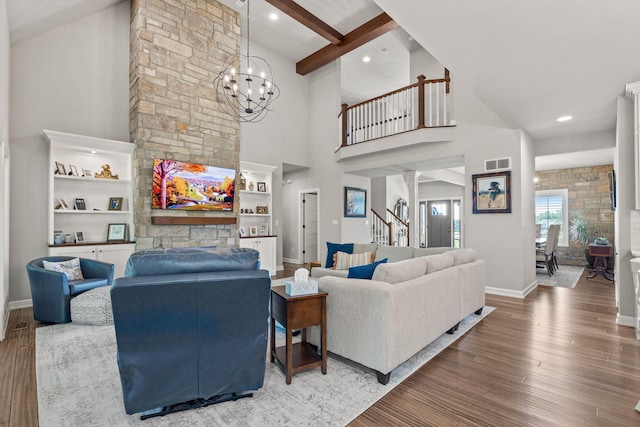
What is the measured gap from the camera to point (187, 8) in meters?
5.53

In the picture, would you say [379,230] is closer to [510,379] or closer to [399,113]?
[399,113]

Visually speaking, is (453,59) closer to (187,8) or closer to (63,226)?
(187,8)

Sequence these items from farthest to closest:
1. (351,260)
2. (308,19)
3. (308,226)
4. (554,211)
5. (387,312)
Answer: (308,226)
(554,211)
(308,19)
(351,260)
(387,312)

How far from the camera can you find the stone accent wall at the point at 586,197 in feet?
25.5

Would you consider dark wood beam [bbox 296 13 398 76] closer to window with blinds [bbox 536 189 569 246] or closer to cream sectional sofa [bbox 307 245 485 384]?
cream sectional sofa [bbox 307 245 485 384]

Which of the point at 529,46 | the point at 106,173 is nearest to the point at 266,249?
the point at 106,173

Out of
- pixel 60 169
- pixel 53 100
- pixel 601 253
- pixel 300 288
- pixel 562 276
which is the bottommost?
pixel 562 276

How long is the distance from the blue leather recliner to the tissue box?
0.35 meters

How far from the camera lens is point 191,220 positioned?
17.9 ft

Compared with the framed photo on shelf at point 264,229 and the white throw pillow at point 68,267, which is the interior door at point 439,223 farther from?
the white throw pillow at point 68,267

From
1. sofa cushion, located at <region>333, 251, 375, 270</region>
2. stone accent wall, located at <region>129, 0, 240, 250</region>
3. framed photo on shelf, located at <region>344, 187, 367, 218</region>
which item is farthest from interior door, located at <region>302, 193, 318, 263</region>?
sofa cushion, located at <region>333, 251, 375, 270</region>

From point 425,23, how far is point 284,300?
7.83ft

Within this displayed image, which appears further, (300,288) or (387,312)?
(300,288)

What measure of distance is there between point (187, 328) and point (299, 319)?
791 millimetres
